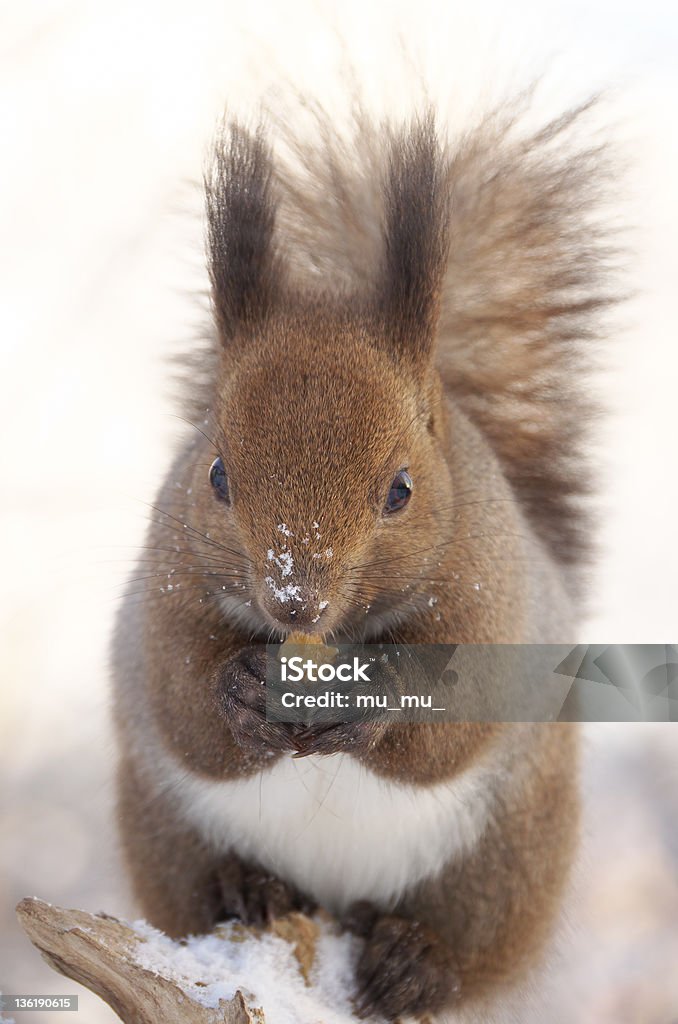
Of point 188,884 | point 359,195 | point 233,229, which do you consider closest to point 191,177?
point 359,195

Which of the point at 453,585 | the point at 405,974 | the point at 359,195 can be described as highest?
the point at 359,195

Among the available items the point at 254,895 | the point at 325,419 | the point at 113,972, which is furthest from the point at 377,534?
the point at 254,895

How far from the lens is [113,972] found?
6.49ft

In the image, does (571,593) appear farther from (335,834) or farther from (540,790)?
(335,834)

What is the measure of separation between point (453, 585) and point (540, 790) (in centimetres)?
68

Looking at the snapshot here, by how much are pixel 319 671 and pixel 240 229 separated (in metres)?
0.93

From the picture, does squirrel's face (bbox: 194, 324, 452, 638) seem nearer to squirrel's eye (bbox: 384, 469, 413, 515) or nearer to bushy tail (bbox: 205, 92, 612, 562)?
squirrel's eye (bbox: 384, 469, 413, 515)

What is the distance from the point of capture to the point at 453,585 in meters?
2.13

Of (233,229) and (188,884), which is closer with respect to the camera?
(233,229)

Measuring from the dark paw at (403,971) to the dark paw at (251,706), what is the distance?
0.72 m
